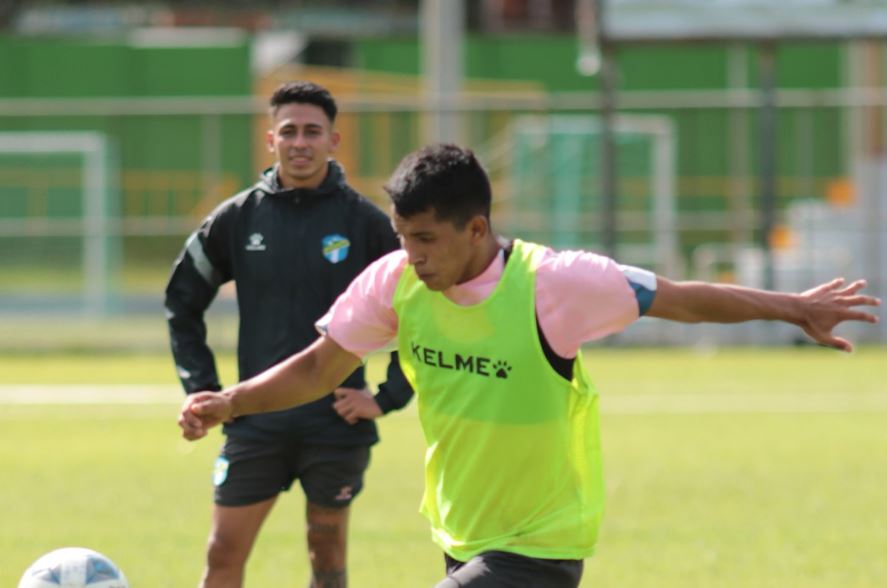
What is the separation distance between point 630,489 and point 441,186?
5.92m

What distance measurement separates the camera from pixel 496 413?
5.02m

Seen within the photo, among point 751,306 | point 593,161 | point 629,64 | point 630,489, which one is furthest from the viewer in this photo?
point 629,64

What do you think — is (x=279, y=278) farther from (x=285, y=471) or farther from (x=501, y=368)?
(x=501, y=368)

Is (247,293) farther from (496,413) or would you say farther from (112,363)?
(112,363)

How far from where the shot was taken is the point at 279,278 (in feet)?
21.7

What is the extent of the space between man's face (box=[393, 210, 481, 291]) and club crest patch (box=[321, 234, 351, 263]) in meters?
1.73

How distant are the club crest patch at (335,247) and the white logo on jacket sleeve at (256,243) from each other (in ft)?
0.74

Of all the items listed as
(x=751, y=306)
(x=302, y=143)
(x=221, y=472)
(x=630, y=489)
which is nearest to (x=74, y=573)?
(x=221, y=472)

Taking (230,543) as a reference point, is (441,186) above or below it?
above

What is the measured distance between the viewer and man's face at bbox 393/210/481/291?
4.83 m

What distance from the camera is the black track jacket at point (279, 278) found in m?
6.58

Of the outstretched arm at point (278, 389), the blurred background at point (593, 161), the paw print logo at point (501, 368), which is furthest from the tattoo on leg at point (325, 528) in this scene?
the blurred background at point (593, 161)

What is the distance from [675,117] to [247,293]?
16783 millimetres

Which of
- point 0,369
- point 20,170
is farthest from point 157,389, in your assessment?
point 20,170
